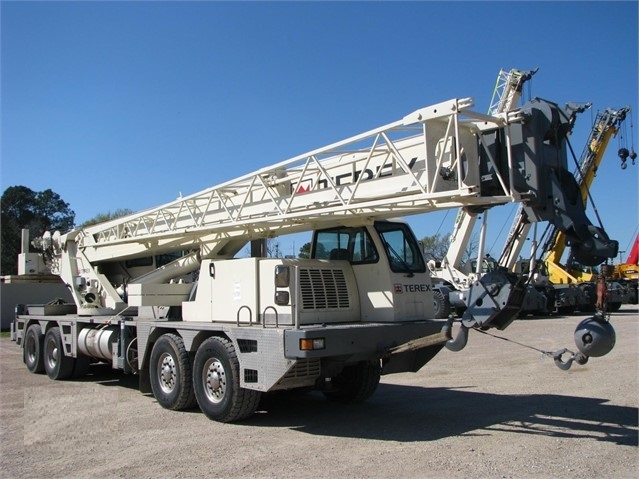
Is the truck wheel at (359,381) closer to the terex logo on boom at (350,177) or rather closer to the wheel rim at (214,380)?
the wheel rim at (214,380)

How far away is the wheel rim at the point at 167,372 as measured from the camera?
9.24 meters

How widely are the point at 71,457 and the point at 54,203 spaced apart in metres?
55.2

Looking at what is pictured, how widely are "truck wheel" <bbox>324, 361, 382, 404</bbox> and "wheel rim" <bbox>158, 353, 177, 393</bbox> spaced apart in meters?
2.63

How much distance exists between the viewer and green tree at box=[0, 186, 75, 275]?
4588 cm

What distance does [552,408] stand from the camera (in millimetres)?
9070

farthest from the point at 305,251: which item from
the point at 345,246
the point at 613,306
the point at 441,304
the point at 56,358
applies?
the point at 613,306

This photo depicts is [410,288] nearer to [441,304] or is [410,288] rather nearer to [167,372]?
[167,372]

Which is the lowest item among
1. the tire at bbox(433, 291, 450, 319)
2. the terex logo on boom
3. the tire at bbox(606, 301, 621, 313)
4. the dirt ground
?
the dirt ground

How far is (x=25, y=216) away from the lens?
53656mm

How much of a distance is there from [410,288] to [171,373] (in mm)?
3806

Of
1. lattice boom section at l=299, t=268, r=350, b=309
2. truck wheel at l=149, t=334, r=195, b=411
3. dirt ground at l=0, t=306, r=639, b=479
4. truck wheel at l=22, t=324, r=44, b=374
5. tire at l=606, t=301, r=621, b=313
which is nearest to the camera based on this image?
dirt ground at l=0, t=306, r=639, b=479

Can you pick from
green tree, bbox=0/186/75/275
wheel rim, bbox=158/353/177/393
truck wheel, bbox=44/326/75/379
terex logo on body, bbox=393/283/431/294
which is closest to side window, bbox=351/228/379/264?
terex logo on body, bbox=393/283/431/294

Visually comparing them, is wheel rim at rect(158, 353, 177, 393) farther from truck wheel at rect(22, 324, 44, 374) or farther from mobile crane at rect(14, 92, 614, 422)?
truck wheel at rect(22, 324, 44, 374)

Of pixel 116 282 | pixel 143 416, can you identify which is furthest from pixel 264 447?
pixel 116 282
